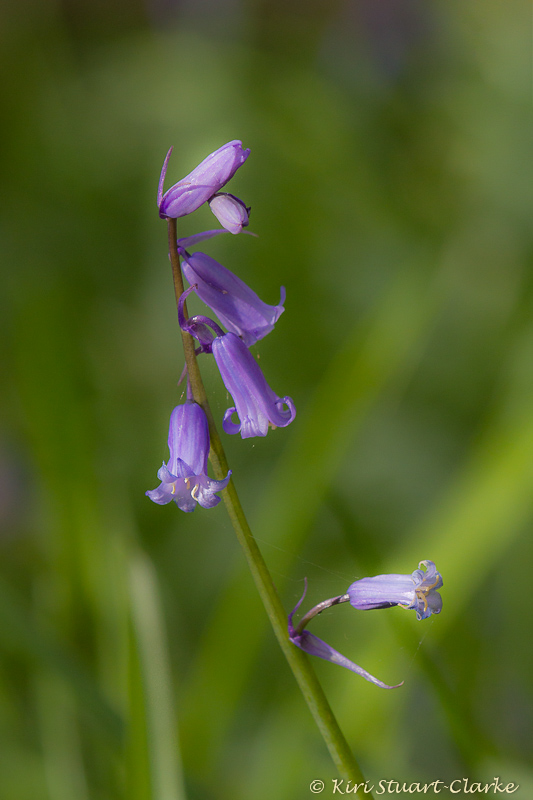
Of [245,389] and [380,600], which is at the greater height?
[245,389]

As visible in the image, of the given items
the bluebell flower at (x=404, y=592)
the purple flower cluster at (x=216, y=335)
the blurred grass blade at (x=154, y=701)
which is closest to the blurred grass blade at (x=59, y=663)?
the blurred grass blade at (x=154, y=701)

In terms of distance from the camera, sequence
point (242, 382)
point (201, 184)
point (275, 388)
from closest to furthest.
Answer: point (201, 184) < point (242, 382) < point (275, 388)

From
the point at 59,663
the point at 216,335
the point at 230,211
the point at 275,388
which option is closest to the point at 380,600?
the point at 216,335

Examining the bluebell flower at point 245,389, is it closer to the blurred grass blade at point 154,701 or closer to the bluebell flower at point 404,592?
the bluebell flower at point 404,592

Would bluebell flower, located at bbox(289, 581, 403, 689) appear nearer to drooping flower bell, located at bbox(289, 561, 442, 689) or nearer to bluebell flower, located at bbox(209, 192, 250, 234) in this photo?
drooping flower bell, located at bbox(289, 561, 442, 689)

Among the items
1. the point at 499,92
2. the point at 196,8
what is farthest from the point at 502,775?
the point at 196,8

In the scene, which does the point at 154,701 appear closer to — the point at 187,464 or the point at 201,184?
the point at 187,464
